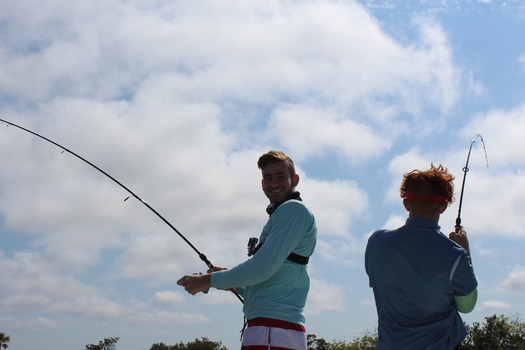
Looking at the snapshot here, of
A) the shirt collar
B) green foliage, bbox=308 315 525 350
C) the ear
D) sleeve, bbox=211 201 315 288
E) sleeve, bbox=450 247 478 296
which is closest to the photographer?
sleeve, bbox=450 247 478 296

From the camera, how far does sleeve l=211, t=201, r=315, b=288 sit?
473cm

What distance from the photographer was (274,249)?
4.77m

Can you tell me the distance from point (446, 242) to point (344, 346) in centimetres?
8895

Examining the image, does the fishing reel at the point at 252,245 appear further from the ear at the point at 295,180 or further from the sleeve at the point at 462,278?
the sleeve at the point at 462,278

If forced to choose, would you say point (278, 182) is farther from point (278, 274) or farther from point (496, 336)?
point (496, 336)

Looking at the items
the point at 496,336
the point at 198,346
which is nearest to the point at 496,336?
the point at 496,336

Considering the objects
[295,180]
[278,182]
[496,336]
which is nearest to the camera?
[278,182]

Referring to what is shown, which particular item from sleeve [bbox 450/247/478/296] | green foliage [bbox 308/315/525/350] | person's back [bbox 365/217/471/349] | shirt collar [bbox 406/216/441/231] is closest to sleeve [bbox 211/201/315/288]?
person's back [bbox 365/217/471/349]

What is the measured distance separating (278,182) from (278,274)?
743 mm

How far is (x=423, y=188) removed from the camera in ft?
14.3

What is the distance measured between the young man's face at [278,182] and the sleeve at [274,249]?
0.81 feet

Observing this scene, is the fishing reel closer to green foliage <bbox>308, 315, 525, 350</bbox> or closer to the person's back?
the person's back

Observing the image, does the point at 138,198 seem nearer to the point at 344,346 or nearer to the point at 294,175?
the point at 294,175

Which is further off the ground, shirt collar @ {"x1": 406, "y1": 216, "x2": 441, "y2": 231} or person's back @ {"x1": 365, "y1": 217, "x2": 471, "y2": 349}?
shirt collar @ {"x1": 406, "y1": 216, "x2": 441, "y2": 231}
